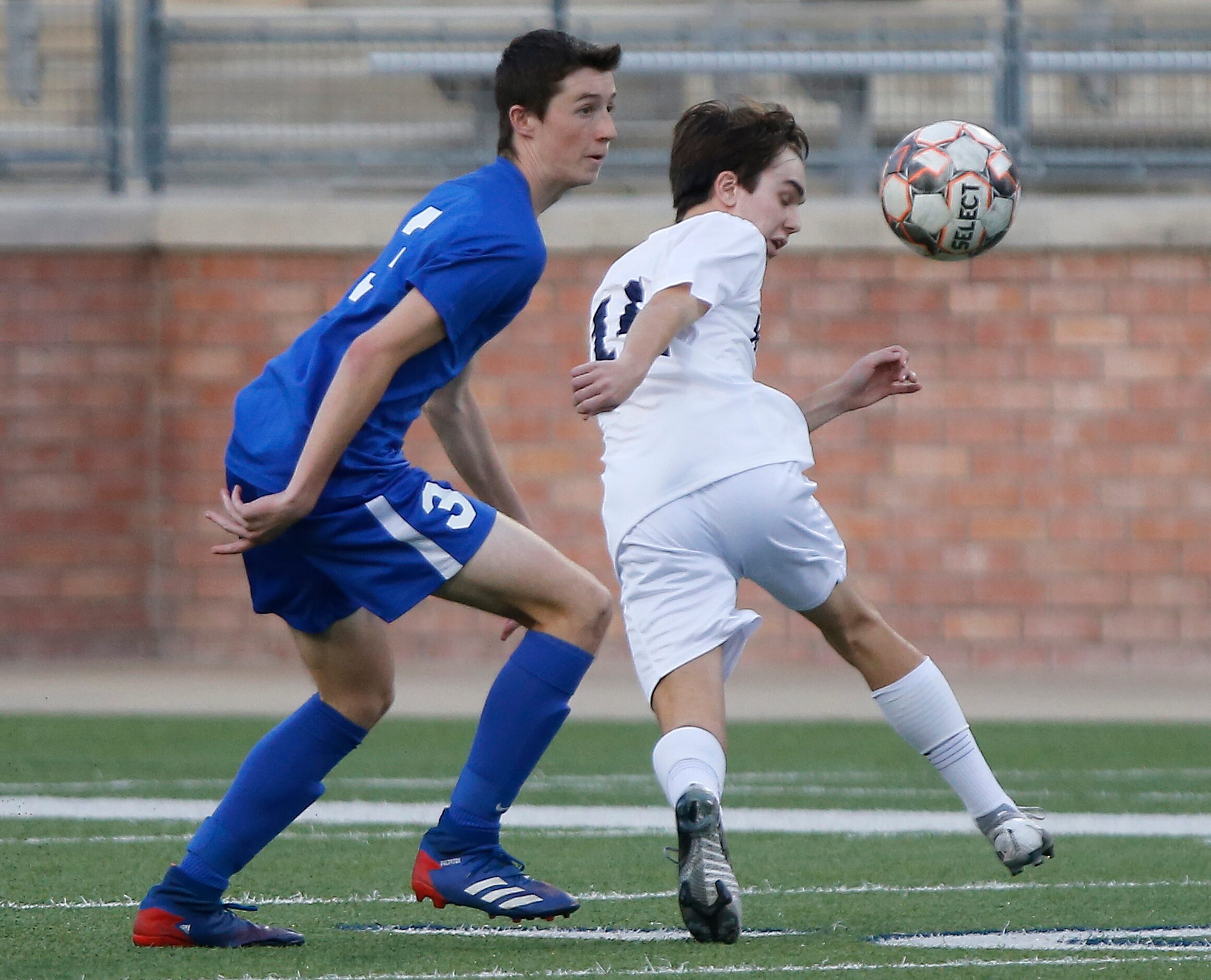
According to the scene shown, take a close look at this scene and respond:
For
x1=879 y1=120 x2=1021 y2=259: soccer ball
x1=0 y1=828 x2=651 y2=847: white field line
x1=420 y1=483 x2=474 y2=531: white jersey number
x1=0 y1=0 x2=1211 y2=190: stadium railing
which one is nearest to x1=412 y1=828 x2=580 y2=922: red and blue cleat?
x1=420 y1=483 x2=474 y2=531: white jersey number

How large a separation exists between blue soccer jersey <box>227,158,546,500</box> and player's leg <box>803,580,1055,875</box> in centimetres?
101

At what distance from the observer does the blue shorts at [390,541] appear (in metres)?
4.08

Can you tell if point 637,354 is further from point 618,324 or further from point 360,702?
point 360,702

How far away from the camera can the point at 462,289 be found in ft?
13.2

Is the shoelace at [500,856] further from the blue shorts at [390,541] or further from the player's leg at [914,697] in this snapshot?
the player's leg at [914,697]

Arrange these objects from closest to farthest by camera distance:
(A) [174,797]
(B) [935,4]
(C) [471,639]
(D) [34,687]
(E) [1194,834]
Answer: (E) [1194,834]
(A) [174,797]
(D) [34,687]
(C) [471,639]
(B) [935,4]

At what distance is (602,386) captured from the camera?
3.98 meters

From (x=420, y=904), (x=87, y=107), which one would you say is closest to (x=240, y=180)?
(x=87, y=107)

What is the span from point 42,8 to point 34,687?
386 centimetres

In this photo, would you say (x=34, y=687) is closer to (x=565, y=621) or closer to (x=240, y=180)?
(x=240, y=180)

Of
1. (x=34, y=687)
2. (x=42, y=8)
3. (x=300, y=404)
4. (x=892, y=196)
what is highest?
(x=42, y=8)

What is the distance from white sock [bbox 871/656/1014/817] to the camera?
4.49m

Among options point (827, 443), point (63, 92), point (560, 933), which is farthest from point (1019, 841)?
point (63, 92)

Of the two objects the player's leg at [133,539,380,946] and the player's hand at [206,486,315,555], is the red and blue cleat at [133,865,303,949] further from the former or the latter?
the player's hand at [206,486,315,555]
